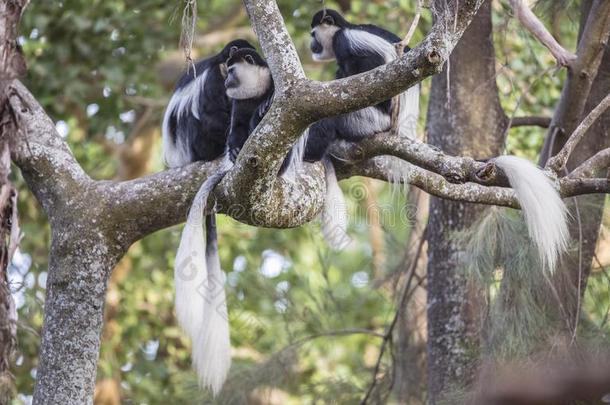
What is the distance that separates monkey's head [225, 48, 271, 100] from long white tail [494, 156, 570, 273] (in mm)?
1067

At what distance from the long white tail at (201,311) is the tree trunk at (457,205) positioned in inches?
39.7

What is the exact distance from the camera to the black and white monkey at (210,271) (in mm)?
2480

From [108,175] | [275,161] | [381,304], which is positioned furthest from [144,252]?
[275,161]

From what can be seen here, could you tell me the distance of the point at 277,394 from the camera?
4.12 meters

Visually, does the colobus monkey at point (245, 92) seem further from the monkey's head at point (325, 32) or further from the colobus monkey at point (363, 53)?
the monkey's head at point (325, 32)

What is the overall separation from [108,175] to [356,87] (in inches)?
156

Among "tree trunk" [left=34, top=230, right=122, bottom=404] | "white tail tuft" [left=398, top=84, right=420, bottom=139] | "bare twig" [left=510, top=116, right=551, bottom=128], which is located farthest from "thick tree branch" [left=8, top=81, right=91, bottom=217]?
"bare twig" [left=510, top=116, right=551, bottom=128]

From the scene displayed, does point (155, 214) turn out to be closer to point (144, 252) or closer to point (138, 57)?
point (138, 57)

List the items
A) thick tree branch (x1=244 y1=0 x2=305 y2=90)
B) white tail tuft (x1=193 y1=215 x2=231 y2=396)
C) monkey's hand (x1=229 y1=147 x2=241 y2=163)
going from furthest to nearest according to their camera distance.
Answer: monkey's hand (x1=229 y1=147 x2=241 y2=163), white tail tuft (x1=193 y1=215 x2=231 y2=396), thick tree branch (x1=244 y1=0 x2=305 y2=90)

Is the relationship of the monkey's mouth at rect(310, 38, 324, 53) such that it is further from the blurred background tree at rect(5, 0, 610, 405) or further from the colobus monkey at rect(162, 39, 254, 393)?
the blurred background tree at rect(5, 0, 610, 405)

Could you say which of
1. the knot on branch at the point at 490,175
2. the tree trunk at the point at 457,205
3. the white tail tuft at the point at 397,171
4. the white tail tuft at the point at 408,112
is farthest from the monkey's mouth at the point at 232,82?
the knot on branch at the point at 490,175

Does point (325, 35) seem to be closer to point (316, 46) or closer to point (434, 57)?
point (316, 46)

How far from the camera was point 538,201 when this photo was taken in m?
2.12

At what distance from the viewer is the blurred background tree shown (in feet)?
13.0
